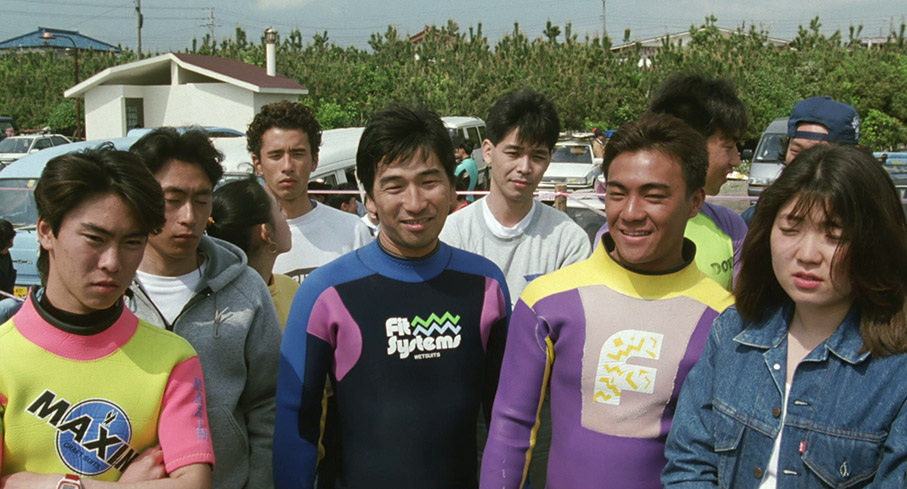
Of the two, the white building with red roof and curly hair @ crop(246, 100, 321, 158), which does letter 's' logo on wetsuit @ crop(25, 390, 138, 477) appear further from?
the white building with red roof

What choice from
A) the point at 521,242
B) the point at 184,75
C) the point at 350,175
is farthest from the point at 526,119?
the point at 184,75

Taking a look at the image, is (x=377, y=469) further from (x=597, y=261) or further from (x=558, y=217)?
(x=558, y=217)

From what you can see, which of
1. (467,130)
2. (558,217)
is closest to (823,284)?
(558,217)

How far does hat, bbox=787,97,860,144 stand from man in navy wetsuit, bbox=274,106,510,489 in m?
2.00

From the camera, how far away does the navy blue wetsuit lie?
2365 mm

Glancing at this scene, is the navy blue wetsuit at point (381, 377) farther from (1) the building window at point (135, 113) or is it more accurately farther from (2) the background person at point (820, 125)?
(1) the building window at point (135, 113)

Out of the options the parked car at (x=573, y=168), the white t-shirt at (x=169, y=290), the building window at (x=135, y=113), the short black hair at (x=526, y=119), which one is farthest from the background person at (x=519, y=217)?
the building window at (x=135, y=113)

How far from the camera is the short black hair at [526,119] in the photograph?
3.47 meters

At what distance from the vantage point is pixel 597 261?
7.68ft

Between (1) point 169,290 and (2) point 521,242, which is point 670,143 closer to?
(2) point 521,242

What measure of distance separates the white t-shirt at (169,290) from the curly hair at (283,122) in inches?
69.8

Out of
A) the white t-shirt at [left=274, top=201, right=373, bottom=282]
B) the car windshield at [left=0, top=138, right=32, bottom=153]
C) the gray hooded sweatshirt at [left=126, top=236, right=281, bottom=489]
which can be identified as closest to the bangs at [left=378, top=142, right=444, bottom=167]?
the gray hooded sweatshirt at [left=126, top=236, right=281, bottom=489]

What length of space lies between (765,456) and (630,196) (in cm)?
82

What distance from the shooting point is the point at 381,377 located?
238 centimetres
